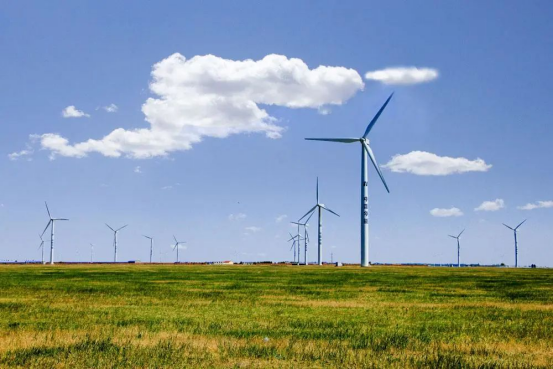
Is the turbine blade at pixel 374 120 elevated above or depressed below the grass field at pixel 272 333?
above

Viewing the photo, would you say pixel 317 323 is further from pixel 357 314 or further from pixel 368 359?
pixel 368 359

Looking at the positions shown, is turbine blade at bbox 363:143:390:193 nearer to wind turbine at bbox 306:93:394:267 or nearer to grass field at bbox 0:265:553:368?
wind turbine at bbox 306:93:394:267

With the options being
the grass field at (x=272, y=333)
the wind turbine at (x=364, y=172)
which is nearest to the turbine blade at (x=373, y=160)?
the wind turbine at (x=364, y=172)

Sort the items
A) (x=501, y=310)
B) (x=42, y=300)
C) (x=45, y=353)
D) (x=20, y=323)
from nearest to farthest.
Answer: (x=45, y=353) → (x=20, y=323) → (x=501, y=310) → (x=42, y=300)

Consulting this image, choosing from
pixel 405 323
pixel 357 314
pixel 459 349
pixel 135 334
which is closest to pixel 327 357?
pixel 459 349

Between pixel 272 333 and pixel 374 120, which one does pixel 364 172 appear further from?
pixel 272 333

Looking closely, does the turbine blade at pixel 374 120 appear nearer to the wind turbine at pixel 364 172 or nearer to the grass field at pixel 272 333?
the wind turbine at pixel 364 172

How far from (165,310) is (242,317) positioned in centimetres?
491

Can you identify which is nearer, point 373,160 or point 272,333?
point 272,333

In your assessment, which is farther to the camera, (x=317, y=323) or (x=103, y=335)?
(x=317, y=323)

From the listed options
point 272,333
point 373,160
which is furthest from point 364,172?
point 272,333

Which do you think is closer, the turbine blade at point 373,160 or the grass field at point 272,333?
the grass field at point 272,333

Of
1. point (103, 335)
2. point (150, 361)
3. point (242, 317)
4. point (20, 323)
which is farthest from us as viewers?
point (242, 317)

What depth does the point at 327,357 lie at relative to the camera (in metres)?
15.7
